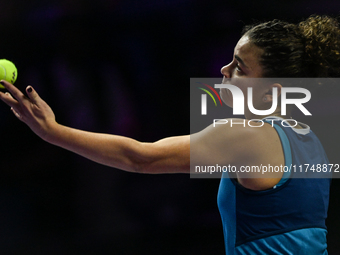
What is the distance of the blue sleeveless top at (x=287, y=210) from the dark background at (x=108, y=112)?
88.8 inches

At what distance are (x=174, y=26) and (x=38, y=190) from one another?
204 centimetres

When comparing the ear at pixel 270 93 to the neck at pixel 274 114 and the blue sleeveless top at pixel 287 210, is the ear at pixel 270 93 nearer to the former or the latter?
the neck at pixel 274 114

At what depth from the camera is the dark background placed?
3098 mm

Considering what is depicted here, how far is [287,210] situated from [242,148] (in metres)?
0.20

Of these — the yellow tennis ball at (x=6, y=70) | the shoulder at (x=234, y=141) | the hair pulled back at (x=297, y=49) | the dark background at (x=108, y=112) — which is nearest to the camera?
the shoulder at (x=234, y=141)

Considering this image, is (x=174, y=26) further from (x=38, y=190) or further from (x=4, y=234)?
(x=4, y=234)

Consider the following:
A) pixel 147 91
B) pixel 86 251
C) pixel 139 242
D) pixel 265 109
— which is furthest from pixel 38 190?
pixel 265 109

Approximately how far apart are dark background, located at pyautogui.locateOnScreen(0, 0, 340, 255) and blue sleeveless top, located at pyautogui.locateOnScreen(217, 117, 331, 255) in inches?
88.8

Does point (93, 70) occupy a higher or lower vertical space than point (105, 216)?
higher

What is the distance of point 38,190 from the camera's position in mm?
3164

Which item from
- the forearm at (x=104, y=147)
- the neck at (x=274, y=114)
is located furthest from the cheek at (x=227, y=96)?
the forearm at (x=104, y=147)

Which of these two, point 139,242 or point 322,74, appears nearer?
point 322,74

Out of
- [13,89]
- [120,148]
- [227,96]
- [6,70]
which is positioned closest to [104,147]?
[120,148]

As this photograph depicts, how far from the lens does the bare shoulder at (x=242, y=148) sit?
813 millimetres
